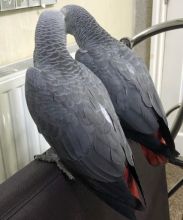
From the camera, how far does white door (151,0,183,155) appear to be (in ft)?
5.22

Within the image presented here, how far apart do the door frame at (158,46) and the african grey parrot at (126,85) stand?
90 centimetres

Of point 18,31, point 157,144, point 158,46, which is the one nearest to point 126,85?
point 157,144

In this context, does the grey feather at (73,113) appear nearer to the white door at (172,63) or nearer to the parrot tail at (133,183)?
the parrot tail at (133,183)

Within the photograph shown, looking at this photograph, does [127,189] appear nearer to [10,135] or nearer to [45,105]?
[45,105]

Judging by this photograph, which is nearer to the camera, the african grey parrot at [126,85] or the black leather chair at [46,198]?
the black leather chair at [46,198]

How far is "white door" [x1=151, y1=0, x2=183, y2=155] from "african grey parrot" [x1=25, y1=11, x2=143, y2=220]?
1119 mm

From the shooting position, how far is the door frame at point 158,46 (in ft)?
5.06

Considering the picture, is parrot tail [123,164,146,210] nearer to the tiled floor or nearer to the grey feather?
the grey feather

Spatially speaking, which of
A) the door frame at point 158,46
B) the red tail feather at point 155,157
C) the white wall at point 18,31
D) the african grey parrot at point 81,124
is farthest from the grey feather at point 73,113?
the door frame at point 158,46

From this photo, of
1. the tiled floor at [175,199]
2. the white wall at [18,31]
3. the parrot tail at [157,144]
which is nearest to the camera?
the parrot tail at [157,144]

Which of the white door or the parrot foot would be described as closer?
the parrot foot

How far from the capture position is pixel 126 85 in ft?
2.21

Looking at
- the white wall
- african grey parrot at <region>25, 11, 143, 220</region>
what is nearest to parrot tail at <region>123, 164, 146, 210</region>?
african grey parrot at <region>25, 11, 143, 220</region>

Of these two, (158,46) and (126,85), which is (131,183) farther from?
(158,46)
